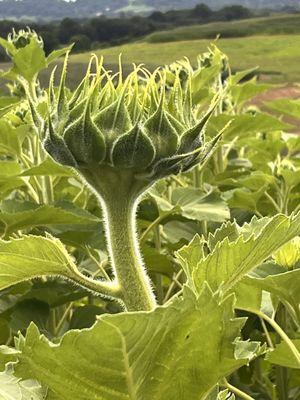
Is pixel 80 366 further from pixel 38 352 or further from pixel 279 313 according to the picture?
pixel 279 313

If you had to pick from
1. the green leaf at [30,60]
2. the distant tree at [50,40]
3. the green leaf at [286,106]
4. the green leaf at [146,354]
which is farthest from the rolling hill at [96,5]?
the green leaf at [146,354]

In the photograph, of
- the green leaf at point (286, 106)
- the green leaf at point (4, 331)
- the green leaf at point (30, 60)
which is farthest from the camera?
the green leaf at point (286, 106)

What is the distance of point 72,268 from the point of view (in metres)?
0.88

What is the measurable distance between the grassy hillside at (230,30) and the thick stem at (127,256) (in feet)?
44.4

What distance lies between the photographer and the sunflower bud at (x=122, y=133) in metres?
0.81

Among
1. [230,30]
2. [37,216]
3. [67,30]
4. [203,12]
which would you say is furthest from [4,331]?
[203,12]

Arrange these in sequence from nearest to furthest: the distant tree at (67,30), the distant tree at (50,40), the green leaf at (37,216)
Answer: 1. the green leaf at (37,216)
2. the distant tree at (50,40)
3. the distant tree at (67,30)

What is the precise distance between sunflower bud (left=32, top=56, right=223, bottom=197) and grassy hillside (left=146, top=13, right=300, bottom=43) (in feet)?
44.4

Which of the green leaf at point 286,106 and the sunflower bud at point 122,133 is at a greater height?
the sunflower bud at point 122,133

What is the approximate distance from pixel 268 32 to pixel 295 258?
17.0m

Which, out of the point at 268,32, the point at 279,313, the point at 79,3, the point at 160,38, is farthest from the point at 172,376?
the point at 79,3

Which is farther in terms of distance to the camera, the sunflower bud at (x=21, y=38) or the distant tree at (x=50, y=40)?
the distant tree at (x=50, y=40)

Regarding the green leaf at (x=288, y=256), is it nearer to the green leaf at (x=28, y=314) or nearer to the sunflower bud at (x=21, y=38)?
the green leaf at (x=28, y=314)

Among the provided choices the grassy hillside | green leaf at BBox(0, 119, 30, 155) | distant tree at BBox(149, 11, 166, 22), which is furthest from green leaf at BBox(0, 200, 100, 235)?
distant tree at BBox(149, 11, 166, 22)
